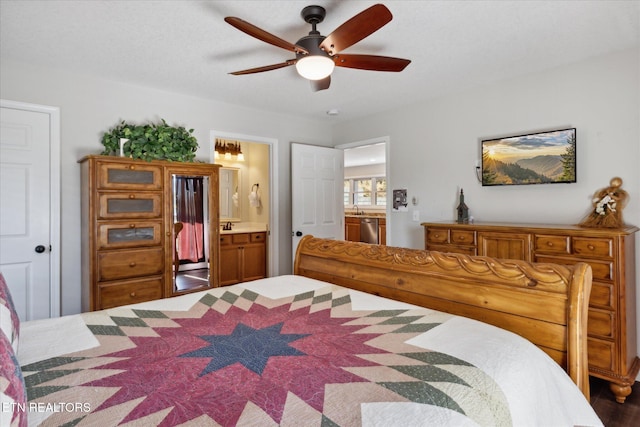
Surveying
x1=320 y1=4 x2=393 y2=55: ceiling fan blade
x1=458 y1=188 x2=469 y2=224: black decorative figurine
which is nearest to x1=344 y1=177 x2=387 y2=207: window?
x1=458 y1=188 x2=469 y2=224: black decorative figurine

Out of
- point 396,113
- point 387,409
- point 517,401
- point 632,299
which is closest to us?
point 387,409

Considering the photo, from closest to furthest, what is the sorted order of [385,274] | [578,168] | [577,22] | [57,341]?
[57,341] → [385,274] → [577,22] → [578,168]

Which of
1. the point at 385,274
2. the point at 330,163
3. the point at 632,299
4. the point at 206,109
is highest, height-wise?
the point at 206,109

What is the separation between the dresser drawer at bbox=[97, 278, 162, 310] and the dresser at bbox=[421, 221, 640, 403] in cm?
311

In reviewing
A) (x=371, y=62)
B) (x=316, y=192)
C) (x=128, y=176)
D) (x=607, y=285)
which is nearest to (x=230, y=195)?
(x=316, y=192)

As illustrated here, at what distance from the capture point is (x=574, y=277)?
136 centimetres

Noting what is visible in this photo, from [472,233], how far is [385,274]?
4.43 feet

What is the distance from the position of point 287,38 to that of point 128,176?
1.76 meters

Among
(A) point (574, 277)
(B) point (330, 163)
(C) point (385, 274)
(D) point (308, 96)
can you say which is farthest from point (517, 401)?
(B) point (330, 163)

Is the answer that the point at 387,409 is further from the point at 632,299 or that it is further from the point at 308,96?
the point at 308,96

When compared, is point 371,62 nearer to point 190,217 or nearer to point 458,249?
point 458,249

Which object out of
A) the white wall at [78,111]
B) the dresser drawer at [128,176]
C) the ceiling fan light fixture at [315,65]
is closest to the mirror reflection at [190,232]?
the dresser drawer at [128,176]

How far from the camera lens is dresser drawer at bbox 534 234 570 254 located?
98.7 inches

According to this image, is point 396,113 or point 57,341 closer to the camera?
point 57,341
